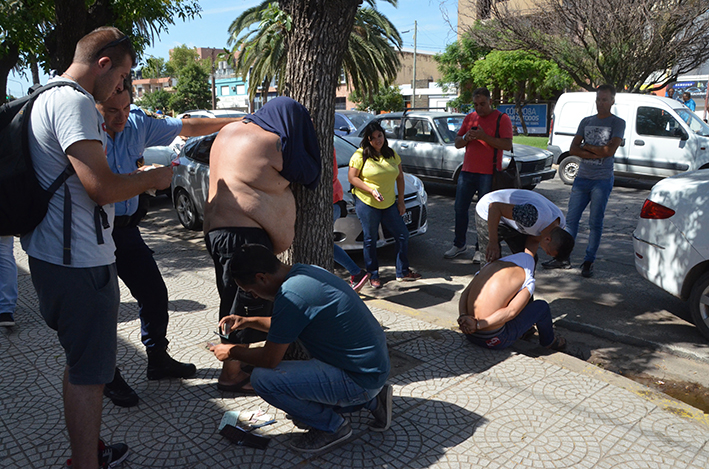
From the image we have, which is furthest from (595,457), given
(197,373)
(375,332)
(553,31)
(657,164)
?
(553,31)

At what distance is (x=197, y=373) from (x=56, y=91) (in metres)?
2.07

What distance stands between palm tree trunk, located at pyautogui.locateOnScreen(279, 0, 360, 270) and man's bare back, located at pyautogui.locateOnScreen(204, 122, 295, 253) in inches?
16.0

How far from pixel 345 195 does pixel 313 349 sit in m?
3.82

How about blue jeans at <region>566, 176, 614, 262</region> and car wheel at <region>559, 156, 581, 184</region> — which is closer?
blue jeans at <region>566, 176, 614, 262</region>

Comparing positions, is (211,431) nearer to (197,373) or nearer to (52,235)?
(197,373)

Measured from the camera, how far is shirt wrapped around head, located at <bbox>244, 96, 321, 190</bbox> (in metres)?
3.11

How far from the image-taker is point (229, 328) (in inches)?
118

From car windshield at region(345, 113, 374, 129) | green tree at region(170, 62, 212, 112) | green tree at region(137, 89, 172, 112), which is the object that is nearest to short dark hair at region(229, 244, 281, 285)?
car windshield at region(345, 113, 374, 129)

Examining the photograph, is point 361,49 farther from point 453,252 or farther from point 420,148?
point 453,252

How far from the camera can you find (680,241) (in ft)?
14.8

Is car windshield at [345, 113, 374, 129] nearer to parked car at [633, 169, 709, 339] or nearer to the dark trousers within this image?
parked car at [633, 169, 709, 339]

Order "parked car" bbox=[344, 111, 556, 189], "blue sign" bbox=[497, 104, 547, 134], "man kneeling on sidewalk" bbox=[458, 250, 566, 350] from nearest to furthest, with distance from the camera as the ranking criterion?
"man kneeling on sidewalk" bbox=[458, 250, 566, 350] < "parked car" bbox=[344, 111, 556, 189] < "blue sign" bbox=[497, 104, 547, 134]

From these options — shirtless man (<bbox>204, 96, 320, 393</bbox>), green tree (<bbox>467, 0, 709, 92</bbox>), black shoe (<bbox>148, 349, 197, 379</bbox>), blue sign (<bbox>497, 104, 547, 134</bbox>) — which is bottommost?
black shoe (<bbox>148, 349, 197, 379</bbox>)

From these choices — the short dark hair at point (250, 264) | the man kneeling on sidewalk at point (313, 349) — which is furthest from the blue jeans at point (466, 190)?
the short dark hair at point (250, 264)
